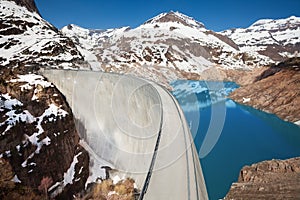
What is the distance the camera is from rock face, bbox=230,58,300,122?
27.0 m

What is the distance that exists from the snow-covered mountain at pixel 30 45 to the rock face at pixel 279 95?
70.3 feet

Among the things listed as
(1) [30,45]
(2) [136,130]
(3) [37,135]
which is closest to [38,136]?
(3) [37,135]

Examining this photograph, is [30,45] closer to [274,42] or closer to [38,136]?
[38,136]

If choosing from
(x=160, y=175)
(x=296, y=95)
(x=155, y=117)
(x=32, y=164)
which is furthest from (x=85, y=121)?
(x=296, y=95)

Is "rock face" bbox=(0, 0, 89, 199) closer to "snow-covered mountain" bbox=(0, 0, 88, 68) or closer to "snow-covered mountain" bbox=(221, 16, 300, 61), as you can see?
"snow-covered mountain" bbox=(0, 0, 88, 68)

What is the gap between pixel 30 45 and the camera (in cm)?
2917

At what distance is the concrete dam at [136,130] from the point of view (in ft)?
17.8

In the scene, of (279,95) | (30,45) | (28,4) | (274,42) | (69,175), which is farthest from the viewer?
(274,42)

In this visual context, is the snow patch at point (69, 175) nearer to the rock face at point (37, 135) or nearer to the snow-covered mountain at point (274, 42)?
the rock face at point (37, 135)

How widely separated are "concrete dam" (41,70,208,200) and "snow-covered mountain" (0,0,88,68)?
717 cm

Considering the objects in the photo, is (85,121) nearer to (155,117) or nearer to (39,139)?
(39,139)

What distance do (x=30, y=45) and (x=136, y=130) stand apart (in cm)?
2125

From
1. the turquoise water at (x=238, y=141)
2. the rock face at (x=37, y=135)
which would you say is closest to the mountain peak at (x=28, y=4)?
the rock face at (x=37, y=135)

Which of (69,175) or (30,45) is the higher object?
(30,45)
